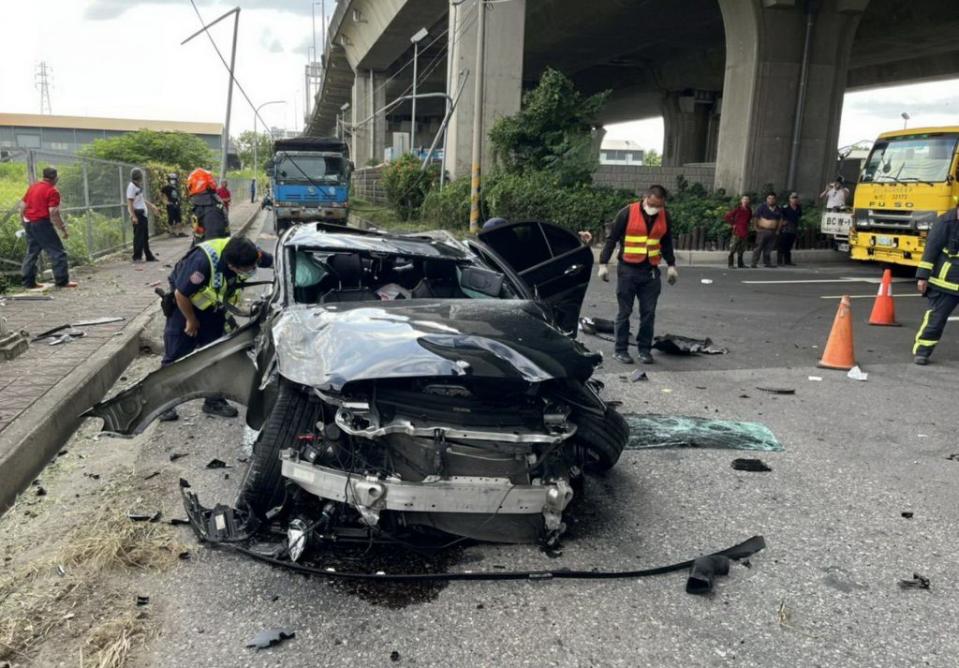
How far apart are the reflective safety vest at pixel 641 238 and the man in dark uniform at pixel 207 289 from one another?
377cm

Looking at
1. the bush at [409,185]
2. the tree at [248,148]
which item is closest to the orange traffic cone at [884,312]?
the bush at [409,185]

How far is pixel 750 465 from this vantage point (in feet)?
16.3

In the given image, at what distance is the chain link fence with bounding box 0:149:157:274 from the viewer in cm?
1141

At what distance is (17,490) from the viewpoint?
14.7ft

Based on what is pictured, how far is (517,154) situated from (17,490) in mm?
18296

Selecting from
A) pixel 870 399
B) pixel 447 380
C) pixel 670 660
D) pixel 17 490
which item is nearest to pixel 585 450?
pixel 447 380

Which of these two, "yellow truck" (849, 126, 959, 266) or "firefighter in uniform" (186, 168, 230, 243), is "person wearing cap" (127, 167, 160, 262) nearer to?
"firefighter in uniform" (186, 168, 230, 243)

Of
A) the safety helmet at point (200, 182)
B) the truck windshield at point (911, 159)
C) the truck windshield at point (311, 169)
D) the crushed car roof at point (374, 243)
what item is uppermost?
the truck windshield at point (911, 159)

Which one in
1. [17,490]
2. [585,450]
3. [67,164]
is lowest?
[17,490]

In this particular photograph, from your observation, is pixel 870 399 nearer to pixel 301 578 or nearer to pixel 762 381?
pixel 762 381

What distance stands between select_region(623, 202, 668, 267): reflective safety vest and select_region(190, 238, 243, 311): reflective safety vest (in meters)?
4.02

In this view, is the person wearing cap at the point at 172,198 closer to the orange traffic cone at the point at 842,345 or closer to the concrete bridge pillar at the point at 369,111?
the orange traffic cone at the point at 842,345

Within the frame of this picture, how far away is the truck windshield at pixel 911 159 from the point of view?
14.3 m

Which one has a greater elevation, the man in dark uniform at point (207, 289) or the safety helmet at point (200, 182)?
the safety helmet at point (200, 182)
